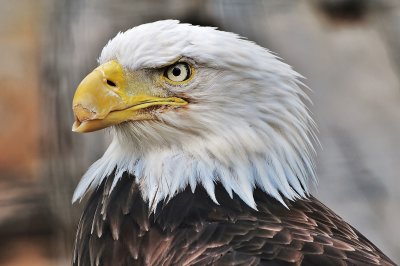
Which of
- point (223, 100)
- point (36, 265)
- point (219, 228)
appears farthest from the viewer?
point (36, 265)

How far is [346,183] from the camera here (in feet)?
17.5

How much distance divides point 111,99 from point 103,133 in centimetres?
223

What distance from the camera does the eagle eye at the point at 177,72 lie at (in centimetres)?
309

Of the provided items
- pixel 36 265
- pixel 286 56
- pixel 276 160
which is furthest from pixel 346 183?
pixel 276 160

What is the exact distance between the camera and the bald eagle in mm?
3025

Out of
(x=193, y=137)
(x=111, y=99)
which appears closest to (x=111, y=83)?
(x=111, y=99)

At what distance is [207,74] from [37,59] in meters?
2.64

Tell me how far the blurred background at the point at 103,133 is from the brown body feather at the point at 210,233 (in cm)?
211

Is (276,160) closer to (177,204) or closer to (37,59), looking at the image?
(177,204)

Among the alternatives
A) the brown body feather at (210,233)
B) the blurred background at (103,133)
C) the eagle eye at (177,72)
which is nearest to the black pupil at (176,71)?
the eagle eye at (177,72)

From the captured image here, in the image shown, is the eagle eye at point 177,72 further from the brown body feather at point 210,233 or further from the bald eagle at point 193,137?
the brown body feather at point 210,233

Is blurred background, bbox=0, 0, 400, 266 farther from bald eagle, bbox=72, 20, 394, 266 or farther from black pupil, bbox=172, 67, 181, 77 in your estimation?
black pupil, bbox=172, 67, 181, 77

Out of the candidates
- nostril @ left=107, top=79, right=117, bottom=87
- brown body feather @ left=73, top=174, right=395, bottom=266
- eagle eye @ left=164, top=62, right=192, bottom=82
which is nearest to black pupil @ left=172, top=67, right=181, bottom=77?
eagle eye @ left=164, top=62, right=192, bottom=82

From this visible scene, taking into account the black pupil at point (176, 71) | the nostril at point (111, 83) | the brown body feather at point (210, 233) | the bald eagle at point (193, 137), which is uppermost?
the black pupil at point (176, 71)
